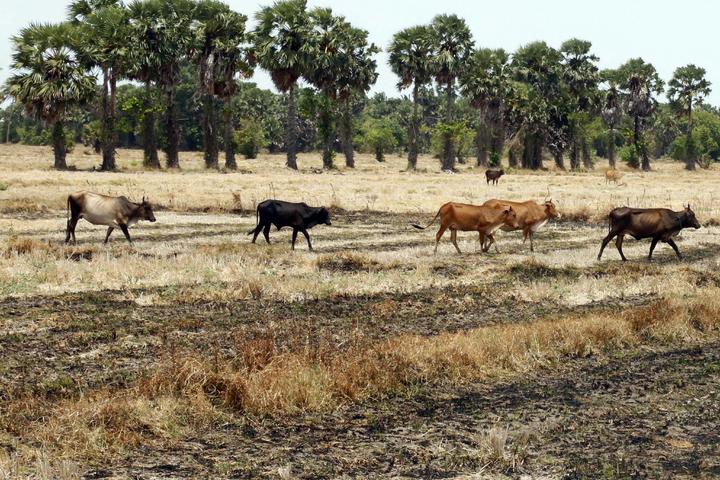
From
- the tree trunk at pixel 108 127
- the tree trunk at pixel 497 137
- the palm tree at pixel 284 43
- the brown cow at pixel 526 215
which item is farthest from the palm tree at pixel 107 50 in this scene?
the brown cow at pixel 526 215

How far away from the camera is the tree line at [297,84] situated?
60344 millimetres

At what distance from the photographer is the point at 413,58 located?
76.7 m

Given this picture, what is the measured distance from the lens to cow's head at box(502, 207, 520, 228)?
22.1 meters

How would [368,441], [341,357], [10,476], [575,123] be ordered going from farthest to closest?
[575,123] → [341,357] → [368,441] → [10,476]

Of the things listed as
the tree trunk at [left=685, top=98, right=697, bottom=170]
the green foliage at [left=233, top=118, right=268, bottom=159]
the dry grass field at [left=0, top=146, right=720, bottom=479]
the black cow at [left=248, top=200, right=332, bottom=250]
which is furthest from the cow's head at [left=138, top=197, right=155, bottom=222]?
the tree trunk at [left=685, top=98, right=697, bottom=170]

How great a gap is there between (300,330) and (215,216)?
19.9m

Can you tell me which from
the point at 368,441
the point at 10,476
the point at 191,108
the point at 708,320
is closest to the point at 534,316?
the point at 708,320

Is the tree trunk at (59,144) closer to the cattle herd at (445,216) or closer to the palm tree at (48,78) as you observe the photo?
the palm tree at (48,78)

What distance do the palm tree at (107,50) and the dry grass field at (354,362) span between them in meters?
41.0

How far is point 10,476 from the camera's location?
21.9 feet

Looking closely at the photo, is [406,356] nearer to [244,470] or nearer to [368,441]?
[368,441]

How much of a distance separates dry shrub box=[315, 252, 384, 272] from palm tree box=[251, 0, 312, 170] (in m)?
48.9

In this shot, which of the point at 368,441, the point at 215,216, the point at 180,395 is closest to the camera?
the point at 368,441

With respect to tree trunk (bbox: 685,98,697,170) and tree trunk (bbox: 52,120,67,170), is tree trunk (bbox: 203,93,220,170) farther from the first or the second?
tree trunk (bbox: 685,98,697,170)
